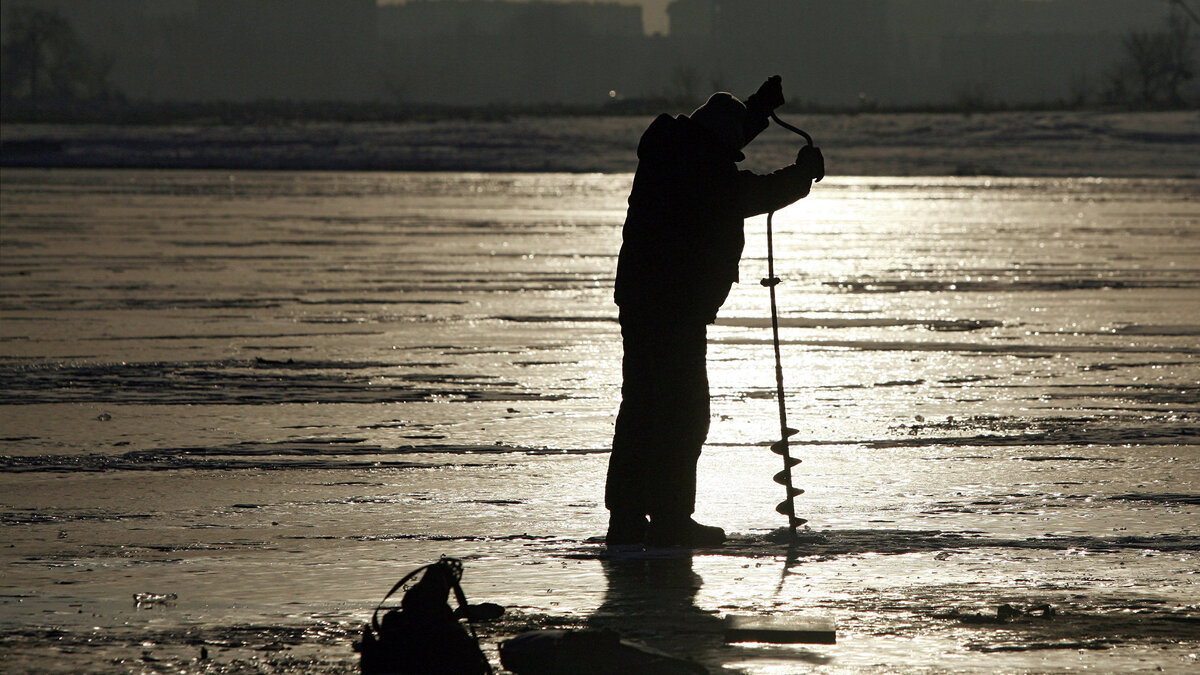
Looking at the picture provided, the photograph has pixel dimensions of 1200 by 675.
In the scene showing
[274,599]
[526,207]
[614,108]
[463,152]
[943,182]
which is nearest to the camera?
[274,599]

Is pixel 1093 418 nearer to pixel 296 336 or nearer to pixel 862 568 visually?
pixel 862 568

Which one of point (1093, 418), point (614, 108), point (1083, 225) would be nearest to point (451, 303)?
point (1093, 418)

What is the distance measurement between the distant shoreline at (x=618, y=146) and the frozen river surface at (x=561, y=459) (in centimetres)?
2417

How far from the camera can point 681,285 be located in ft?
21.7

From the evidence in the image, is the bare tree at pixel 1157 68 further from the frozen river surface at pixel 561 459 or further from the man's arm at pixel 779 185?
the man's arm at pixel 779 185

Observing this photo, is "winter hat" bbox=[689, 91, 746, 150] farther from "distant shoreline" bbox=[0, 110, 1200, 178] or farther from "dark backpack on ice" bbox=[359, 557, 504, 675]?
"distant shoreline" bbox=[0, 110, 1200, 178]

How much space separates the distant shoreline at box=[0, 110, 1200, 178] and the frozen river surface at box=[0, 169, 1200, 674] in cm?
2417

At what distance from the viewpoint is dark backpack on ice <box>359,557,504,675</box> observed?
4.72 metres

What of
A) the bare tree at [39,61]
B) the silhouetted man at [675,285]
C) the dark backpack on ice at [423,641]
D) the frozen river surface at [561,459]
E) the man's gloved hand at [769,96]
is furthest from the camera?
the bare tree at [39,61]

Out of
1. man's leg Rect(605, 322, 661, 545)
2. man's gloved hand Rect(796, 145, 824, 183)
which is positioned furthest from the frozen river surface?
man's gloved hand Rect(796, 145, 824, 183)

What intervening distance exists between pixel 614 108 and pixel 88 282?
50.6 m

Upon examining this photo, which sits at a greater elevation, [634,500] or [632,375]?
[632,375]

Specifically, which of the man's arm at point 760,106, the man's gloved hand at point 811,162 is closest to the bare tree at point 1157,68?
the man's arm at point 760,106

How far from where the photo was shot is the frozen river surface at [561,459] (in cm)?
537
